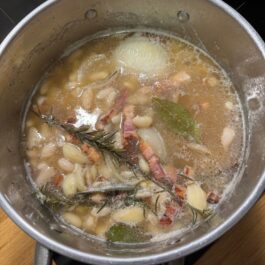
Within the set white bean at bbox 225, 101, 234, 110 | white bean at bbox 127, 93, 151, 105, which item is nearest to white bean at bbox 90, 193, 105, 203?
white bean at bbox 127, 93, 151, 105

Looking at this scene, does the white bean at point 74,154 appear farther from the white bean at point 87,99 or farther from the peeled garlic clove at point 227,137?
the peeled garlic clove at point 227,137

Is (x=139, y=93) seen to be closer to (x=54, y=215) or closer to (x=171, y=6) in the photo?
(x=171, y=6)

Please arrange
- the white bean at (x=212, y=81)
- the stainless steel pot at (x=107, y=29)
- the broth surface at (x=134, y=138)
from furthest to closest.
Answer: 1. the white bean at (x=212, y=81)
2. the broth surface at (x=134, y=138)
3. the stainless steel pot at (x=107, y=29)

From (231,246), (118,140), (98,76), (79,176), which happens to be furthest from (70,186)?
(231,246)

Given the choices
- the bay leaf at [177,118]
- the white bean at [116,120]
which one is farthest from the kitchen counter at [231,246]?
the white bean at [116,120]

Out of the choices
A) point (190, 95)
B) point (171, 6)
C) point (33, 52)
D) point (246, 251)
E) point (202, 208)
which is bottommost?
point (246, 251)

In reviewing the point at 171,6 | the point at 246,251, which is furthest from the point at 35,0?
the point at 246,251
